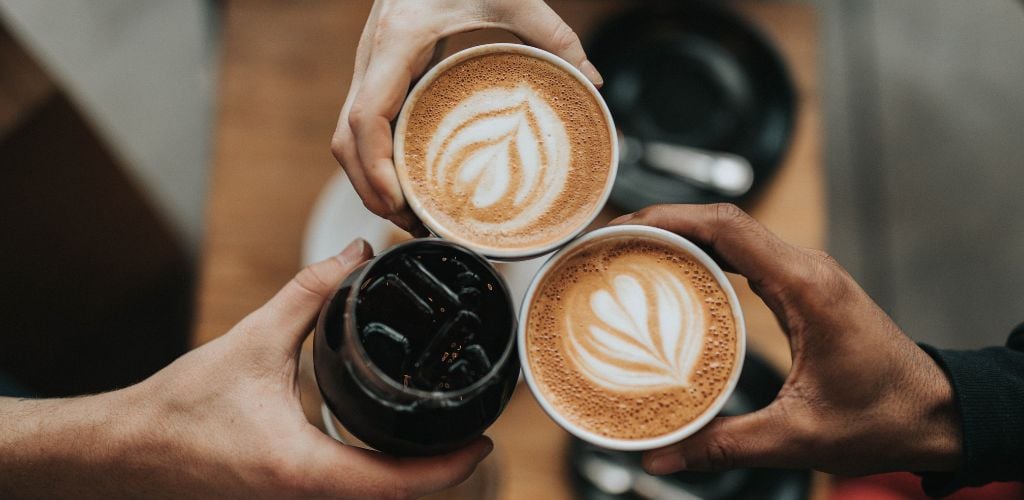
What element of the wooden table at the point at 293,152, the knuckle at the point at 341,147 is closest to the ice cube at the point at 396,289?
the knuckle at the point at 341,147

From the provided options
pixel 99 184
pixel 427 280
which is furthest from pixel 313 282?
pixel 99 184

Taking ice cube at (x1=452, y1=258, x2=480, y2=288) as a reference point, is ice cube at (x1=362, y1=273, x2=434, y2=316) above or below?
below

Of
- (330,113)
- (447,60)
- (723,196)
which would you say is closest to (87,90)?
(330,113)

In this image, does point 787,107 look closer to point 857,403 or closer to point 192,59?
point 857,403

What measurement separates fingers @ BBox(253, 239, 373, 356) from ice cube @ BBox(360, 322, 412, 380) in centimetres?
9

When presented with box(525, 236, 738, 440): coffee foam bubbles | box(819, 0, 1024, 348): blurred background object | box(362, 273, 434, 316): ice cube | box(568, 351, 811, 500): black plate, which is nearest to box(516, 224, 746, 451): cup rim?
box(525, 236, 738, 440): coffee foam bubbles

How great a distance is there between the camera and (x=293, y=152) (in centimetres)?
129

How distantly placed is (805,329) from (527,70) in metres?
0.44

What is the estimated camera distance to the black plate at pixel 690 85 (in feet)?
4.24

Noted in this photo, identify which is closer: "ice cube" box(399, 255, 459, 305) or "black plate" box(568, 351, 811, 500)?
"ice cube" box(399, 255, 459, 305)

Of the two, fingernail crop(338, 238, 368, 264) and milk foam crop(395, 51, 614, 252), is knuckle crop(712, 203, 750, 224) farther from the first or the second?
fingernail crop(338, 238, 368, 264)

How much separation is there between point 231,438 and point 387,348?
0.65ft

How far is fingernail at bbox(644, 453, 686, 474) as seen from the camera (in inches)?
34.0

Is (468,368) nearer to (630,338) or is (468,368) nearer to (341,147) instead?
(630,338)
